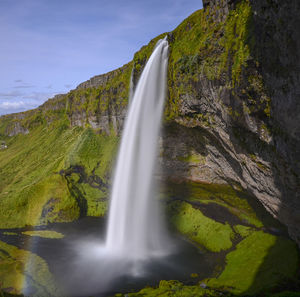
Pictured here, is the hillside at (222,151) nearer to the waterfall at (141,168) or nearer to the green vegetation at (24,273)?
the waterfall at (141,168)

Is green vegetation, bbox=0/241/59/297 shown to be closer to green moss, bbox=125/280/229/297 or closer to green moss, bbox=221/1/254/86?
green moss, bbox=125/280/229/297

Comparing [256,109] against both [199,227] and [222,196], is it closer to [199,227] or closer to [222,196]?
[222,196]

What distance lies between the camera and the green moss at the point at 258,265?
16141 mm

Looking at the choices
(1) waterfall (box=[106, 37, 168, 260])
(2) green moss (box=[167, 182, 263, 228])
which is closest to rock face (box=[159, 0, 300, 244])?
(2) green moss (box=[167, 182, 263, 228])

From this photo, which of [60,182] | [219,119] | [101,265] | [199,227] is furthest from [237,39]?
[60,182]

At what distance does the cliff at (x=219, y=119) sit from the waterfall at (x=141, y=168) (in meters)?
1.67

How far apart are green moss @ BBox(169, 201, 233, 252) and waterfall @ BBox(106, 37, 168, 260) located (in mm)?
2767

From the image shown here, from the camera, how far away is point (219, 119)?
20203 millimetres

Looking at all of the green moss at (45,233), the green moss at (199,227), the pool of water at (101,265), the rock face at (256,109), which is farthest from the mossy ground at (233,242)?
the green moss at (45,233)

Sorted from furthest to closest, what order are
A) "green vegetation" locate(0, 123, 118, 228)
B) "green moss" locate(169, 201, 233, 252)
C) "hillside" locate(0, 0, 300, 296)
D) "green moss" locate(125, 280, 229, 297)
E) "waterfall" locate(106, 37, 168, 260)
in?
"green vegetation" locate(0, 123, 118, 228), "waterfall" locate(106, 37, 168, 260), "green moss" locate(169, 201, 233, 252), "green moss" locate(125, 280, 229, 297), "hillside" locate(0, 0, 300, 296)

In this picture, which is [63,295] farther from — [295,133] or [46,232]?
[295,133]

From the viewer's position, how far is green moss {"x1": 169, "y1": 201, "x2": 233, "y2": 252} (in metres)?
25.8

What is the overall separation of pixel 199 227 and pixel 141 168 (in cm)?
975

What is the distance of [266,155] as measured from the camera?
16.5 metres
